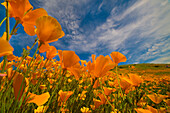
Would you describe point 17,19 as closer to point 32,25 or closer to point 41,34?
point 32,25

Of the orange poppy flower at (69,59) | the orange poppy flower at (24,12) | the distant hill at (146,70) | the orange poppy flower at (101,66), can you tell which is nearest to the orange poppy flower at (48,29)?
the orange poppy flower at (24,12)

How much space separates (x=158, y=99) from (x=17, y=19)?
1.71 m

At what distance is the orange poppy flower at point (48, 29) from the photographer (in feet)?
1.58

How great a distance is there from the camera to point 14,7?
0.50 m

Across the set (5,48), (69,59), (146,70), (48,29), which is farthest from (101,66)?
(146,70)

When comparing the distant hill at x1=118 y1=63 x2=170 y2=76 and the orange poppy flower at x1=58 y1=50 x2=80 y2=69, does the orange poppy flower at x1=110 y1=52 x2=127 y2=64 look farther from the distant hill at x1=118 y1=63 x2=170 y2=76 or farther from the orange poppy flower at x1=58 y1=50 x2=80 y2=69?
the distant hill at x1=118 y1=63 x2=170 y2=76

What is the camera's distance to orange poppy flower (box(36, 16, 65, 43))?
480mm

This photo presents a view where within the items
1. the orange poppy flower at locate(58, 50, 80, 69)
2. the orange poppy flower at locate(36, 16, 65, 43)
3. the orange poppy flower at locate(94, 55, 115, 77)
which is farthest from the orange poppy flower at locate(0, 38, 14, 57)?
the orange poppy flower at locate(94, 55, 115, 77)

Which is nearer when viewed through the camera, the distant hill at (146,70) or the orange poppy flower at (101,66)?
the orange poppy flower at (101,66)

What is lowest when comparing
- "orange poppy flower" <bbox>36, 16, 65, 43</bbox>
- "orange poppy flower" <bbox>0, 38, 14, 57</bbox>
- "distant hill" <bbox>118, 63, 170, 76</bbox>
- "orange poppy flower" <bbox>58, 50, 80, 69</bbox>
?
"orange poppy flower" <bbox>0, 38, 14, 57</bbox>

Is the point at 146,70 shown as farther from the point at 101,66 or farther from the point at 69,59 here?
the point at 69,59

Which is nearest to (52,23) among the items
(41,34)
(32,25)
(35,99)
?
(41,34)

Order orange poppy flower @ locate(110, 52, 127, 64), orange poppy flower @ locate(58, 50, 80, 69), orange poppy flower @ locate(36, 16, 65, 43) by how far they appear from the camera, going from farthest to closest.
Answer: orange poppy flower @ locate(110, 52, 127, 64) < orange poppy flower @ locate(58, 50, 80, 69) < orange poppy flower @ locate(36, 16, 65, 43)

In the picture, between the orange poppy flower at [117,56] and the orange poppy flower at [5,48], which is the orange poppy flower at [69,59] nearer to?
the orange poppy flower at [5,48]
